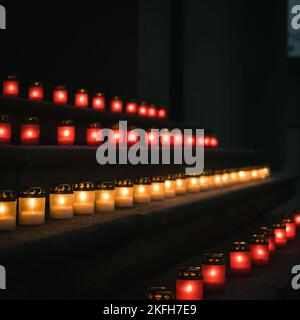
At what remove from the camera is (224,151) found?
5141mm

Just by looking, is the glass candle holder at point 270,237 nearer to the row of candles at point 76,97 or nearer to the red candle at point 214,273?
the red candle at point 214,273

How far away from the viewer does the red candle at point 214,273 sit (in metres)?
2.52

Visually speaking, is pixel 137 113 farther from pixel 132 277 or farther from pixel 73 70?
pixel 132 277

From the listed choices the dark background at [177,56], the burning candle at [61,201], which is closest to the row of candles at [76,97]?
the dark background at [177,56]

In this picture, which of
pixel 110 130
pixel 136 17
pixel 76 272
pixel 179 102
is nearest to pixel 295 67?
pixel 179 102

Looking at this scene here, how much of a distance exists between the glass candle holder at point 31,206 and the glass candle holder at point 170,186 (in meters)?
1.37

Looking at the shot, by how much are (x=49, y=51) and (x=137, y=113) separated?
0.75m

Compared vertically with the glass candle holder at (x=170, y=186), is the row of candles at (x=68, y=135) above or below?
above

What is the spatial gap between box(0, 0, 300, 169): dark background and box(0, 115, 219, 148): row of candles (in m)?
0.92

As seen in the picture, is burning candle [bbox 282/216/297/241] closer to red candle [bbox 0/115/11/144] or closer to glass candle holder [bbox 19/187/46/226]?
red candle [bbox 0/115/11/144]

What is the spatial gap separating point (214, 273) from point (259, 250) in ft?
2.23

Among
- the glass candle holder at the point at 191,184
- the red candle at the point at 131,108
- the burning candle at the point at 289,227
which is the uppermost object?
the red candle at the point at 131,108

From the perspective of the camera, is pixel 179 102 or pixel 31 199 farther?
pixel 179 102

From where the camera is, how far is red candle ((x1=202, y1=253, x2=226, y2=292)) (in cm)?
252
